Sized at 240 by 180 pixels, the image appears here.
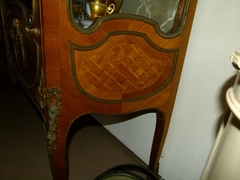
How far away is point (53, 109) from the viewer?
1.88 feet

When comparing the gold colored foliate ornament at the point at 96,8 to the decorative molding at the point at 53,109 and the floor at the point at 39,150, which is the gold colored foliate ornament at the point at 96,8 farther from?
the floor at the point at 39,150

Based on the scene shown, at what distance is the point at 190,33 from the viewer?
0.68m

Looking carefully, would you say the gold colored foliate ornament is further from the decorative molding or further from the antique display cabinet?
the decorative molding

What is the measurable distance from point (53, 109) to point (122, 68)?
9.1 inches

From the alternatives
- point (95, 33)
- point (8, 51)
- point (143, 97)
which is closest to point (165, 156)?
point (143, 97)

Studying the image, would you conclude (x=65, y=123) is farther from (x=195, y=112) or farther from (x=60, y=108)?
(x=195, y=112)

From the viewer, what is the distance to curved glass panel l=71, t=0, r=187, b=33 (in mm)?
633

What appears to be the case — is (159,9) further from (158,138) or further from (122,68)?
(158,138)

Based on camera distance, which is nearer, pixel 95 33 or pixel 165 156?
pixel 95 33

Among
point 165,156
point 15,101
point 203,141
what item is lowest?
point 15,101

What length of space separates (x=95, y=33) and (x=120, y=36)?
0.07m

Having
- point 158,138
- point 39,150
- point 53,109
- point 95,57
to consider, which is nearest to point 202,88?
point 158,138

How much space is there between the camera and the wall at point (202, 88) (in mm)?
590

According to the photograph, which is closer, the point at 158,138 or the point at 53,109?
the point at 53,109
